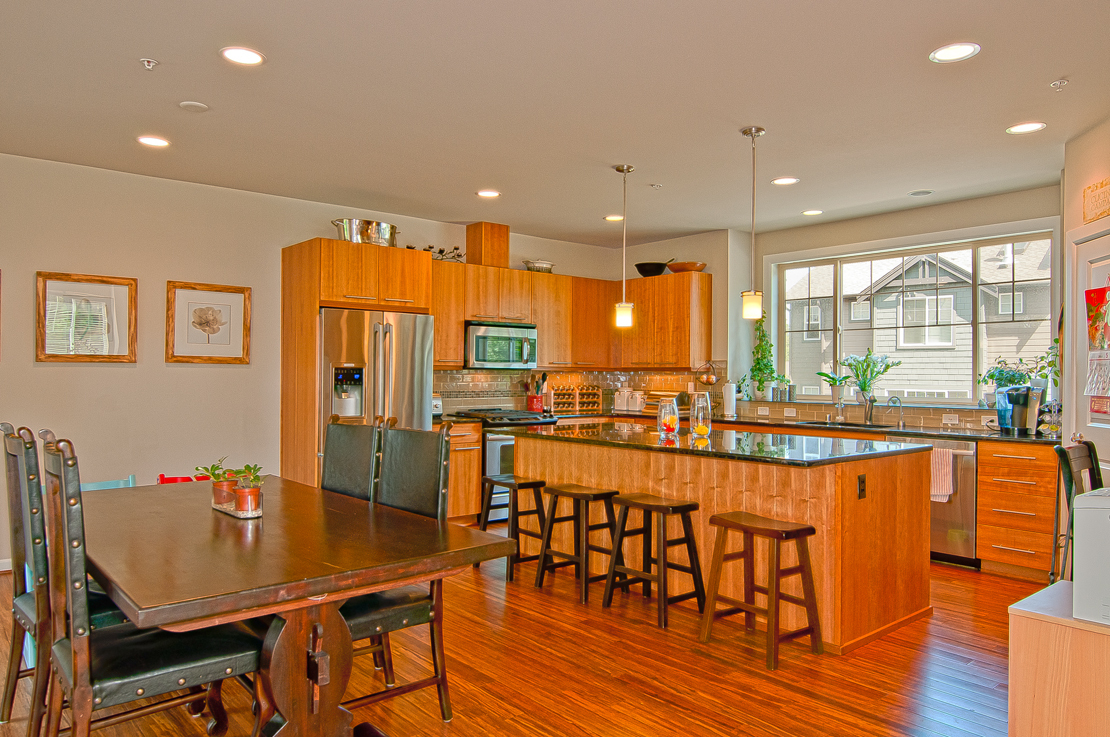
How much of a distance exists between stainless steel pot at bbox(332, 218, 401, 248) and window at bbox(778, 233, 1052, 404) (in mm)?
3650

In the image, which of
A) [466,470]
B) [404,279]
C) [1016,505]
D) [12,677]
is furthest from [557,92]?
[1016,505]

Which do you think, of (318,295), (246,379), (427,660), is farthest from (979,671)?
(246,379)

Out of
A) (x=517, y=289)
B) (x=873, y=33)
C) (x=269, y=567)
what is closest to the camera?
(x=269, y=567)

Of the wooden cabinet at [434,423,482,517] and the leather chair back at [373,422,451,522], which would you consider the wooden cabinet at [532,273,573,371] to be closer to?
the wooden cabinet at [434,423,482,517]

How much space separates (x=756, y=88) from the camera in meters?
3.39

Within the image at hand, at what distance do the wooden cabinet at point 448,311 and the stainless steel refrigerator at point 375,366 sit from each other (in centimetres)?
37

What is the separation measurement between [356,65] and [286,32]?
35 cm

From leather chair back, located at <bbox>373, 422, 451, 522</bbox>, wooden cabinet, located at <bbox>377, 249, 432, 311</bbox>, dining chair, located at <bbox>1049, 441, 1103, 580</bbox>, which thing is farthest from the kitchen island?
wooden cabinet, located at <bbox>377, 249, 432, 311</bbox>

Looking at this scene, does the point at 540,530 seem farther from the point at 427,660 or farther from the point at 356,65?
the point at 356,65

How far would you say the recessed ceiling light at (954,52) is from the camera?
9.64ft

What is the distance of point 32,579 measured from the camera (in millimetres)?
2193

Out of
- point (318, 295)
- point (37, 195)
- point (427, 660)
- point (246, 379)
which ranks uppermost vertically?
point (37, 195)

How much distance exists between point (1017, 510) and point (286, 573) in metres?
4.48

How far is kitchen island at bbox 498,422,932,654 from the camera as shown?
3.30 m
